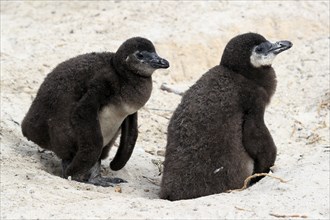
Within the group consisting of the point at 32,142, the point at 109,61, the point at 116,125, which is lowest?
the point at 32,142

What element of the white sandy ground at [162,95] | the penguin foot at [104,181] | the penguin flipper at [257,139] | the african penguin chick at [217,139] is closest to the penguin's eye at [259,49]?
the african penguin chick at [217,139]

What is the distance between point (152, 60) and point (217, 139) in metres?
1.05

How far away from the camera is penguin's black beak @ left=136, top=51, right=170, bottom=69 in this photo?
6.41m

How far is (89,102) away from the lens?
6199mm

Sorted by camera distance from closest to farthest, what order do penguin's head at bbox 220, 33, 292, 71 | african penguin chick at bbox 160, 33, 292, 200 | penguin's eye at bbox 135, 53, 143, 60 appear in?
african penguin chick at bbox 160, 33, 292, 200 → penguin's head at bbox 220, 33, 292, 71 → penguin's eye at bbox 135, 53, 143, 60

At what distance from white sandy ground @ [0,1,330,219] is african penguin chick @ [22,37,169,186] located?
286 mm

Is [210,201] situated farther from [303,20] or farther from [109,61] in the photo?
[303,20]

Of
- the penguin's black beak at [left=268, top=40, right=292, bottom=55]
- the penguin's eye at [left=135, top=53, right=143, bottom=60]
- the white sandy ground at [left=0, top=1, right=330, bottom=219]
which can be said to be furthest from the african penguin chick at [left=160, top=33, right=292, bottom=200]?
the penguin's eye at [left=135, top=53, right=143, bottom=60]

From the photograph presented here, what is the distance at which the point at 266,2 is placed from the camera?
11312mm

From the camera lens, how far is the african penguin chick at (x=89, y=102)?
6242mm

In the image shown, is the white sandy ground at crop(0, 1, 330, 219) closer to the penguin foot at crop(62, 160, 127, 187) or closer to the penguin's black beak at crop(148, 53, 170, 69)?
the penguin foot at crop(62, 160, 127, 187)

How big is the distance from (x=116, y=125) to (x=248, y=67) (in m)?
1.31

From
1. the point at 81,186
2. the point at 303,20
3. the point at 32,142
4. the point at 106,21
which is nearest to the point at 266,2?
the point at 303,20

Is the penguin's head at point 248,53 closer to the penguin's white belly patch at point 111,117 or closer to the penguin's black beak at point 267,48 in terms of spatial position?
the penguin's black beak at point 267,48
